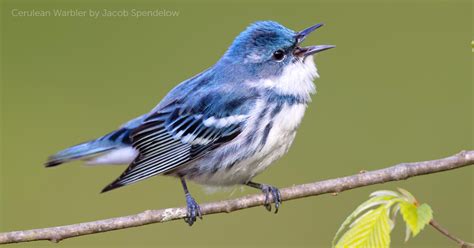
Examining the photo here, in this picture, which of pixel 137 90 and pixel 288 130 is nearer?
pixel 288 130

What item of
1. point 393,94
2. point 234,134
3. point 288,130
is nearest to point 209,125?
point 234,134

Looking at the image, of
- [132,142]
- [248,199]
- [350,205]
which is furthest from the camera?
[350,205]

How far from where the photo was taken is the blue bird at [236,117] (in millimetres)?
4473

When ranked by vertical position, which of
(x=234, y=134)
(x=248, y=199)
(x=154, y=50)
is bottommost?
(x=248, y=199)

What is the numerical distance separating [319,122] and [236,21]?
174cm

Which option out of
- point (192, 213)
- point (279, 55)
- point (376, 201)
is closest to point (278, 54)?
point (279, 55)

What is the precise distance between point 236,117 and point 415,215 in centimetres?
178

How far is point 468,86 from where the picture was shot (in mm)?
7578

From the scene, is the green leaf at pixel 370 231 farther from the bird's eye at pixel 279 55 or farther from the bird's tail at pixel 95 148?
the bird's tail at pixel 95 148

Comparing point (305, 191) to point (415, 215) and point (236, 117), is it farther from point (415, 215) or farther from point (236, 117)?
point (236, 117)

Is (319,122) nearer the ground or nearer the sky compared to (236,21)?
nearer the ground

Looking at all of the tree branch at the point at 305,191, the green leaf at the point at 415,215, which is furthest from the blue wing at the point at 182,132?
the green leaf at the point at 415,215

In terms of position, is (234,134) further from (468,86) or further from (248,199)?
(468,86)

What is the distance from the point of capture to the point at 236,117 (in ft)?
15.0
